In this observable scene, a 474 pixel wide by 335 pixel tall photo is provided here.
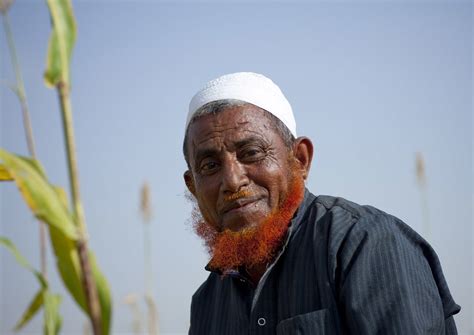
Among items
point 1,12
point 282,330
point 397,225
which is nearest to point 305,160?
point 397,225

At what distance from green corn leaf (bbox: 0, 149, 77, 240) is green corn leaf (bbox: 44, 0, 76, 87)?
15cm

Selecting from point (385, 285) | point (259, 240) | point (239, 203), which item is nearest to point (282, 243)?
point (259, 240)

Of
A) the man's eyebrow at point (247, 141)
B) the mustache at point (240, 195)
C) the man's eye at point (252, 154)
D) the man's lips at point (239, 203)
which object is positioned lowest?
the man's lips at point (239, 203)

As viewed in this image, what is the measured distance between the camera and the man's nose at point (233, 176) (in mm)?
2961

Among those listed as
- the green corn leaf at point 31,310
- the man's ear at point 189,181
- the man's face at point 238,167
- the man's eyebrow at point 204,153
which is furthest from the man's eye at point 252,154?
the green corn leaf at point 31,310

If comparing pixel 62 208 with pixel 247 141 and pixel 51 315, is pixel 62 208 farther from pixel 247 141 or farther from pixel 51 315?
pixel 247 141

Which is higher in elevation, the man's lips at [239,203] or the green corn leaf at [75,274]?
the man's lips at [239,203]

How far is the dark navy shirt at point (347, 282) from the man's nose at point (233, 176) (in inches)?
12.2

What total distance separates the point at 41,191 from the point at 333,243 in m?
1.68

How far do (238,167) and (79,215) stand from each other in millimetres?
2045

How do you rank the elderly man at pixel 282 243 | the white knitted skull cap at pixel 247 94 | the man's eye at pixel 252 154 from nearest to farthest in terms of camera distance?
the elderly man at pixel 282 243 < the man's eye at pixel 252 154 < the white knitted skull cap at pixel 247 94

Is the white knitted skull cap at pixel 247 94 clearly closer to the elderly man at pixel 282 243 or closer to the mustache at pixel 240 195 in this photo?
the elderly man at pixel 282 243

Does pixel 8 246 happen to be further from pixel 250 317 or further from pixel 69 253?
pixel 250 317

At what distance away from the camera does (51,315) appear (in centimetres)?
117
